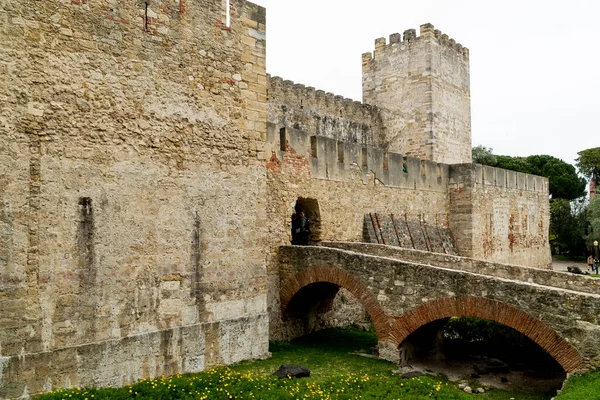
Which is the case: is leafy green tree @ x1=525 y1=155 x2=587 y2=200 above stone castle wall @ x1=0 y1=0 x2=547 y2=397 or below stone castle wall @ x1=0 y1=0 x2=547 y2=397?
above

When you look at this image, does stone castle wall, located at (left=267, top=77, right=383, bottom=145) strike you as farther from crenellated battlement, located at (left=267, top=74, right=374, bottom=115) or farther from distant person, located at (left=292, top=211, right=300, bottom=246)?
distant person, located at (left=292, top=211, right=300, bottom=246)

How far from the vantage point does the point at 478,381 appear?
8914 millimetres

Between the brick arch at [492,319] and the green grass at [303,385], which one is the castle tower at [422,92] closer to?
the brick arch at [492,319]

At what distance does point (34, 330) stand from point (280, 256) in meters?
5.63

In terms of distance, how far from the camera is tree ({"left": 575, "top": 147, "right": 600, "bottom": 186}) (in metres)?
45.2

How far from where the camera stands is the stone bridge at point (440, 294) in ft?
24.5

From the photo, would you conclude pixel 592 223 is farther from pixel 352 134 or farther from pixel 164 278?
pixel 164 278

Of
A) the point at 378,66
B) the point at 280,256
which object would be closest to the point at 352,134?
the point at 378,66

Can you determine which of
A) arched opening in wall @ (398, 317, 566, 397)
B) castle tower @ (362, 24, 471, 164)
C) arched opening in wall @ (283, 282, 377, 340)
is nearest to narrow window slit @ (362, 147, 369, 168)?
arched opening in wall @ (283, 282, 377, 340)

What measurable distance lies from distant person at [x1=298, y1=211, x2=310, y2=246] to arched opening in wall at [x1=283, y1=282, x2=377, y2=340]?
1.49 m

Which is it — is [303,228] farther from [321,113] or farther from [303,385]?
[321,113]

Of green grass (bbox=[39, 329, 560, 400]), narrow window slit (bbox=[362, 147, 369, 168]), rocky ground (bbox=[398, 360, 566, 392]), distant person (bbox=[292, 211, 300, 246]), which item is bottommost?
rocky ground (bbox=[398, 360, 566, 392])

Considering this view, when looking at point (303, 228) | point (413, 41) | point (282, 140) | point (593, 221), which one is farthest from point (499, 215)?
point (593, 221)

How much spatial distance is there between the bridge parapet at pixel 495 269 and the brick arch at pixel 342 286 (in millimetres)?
1845
